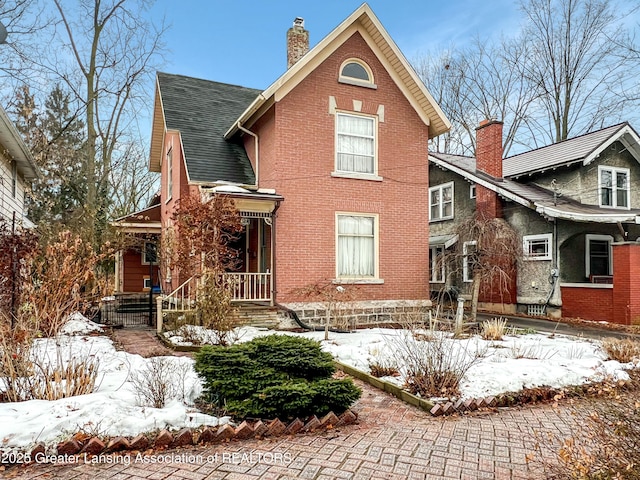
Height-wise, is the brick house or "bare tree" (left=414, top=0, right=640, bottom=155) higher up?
"bare tree" (left=414, top=0, right=640, bottom=155)

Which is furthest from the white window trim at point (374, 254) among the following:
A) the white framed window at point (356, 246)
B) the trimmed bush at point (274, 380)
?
the trimmed bush at point (274, 380)

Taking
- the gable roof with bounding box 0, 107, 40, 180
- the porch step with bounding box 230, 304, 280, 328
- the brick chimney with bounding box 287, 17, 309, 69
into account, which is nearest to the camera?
Answer: the gable roof with bounding box 0, 107, 40, 180

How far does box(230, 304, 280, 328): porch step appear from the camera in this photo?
12141mm

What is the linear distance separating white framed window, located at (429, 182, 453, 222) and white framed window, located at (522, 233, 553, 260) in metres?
4.20

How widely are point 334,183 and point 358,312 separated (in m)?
3.80

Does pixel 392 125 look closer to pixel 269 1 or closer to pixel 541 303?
pixel 269 1

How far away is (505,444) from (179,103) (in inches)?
604

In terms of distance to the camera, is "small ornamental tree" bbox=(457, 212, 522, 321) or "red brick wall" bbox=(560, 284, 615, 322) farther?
"red brick wall" bbox=(560, 284, 615, 322)

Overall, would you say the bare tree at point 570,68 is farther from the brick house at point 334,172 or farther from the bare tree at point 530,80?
the brick house at point 334,172

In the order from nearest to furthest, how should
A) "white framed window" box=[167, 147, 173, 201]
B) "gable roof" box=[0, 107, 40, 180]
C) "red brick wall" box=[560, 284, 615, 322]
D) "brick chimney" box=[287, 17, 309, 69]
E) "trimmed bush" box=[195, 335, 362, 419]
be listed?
1. "trimmed bush" box=[195, 335, 362, 419]
2. "gable roof" box=[0, 107, 40, 180]
3. "red brick wall" box=[560, 284, 615, 322]
4. "white framed window" box=[167, 147, 173, 201]
5. "brick chimney" box=[287, 17, 309, 69]

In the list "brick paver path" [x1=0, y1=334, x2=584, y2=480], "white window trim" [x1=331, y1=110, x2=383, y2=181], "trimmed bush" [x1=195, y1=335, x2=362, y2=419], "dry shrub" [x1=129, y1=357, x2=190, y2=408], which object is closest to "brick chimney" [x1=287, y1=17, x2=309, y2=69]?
"white window trim" [x1=331, y1=110, x2=383, y2=181]

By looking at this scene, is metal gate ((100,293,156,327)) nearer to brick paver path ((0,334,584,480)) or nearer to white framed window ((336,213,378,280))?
white framed window ((336,213,378,280))

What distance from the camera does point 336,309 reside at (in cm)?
1293

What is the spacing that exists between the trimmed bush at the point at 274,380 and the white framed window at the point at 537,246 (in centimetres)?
1331
